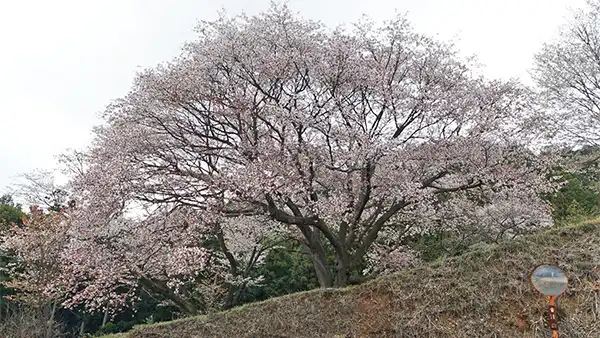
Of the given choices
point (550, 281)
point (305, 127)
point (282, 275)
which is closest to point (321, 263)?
point (305, 127)

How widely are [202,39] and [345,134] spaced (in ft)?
8.73

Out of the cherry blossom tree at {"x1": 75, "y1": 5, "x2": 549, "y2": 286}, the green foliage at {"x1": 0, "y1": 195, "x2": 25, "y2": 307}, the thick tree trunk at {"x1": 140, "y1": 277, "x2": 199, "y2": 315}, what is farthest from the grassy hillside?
the green foliage at {"x1": 0, "y1": 195, "x2": 25, "y2": 307}

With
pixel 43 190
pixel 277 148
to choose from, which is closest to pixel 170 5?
pixel 277 148

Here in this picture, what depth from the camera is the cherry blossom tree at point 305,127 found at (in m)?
6.11

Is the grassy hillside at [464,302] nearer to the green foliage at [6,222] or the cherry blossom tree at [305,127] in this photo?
the cherry blossom tree at [305,127]

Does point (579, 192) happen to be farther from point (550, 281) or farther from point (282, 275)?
point (550, 281)

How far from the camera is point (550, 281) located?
3146 millimetres

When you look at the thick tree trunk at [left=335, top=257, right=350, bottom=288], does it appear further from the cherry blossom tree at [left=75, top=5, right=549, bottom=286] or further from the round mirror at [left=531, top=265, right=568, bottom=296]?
the round mirror at [left=531, top=265, right=568, bottom=296]

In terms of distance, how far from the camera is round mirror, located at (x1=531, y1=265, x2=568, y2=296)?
10.2 ft

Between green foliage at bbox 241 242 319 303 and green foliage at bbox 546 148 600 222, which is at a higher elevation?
green foliage at bbox 546 148 600 222

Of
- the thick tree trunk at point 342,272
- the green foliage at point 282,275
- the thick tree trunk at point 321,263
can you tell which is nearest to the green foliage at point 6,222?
the green foliage at point 282,275

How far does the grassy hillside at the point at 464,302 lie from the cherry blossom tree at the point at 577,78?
20.0 ft

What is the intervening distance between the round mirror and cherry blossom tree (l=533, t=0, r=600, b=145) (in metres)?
7.33

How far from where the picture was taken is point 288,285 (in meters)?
15.1
